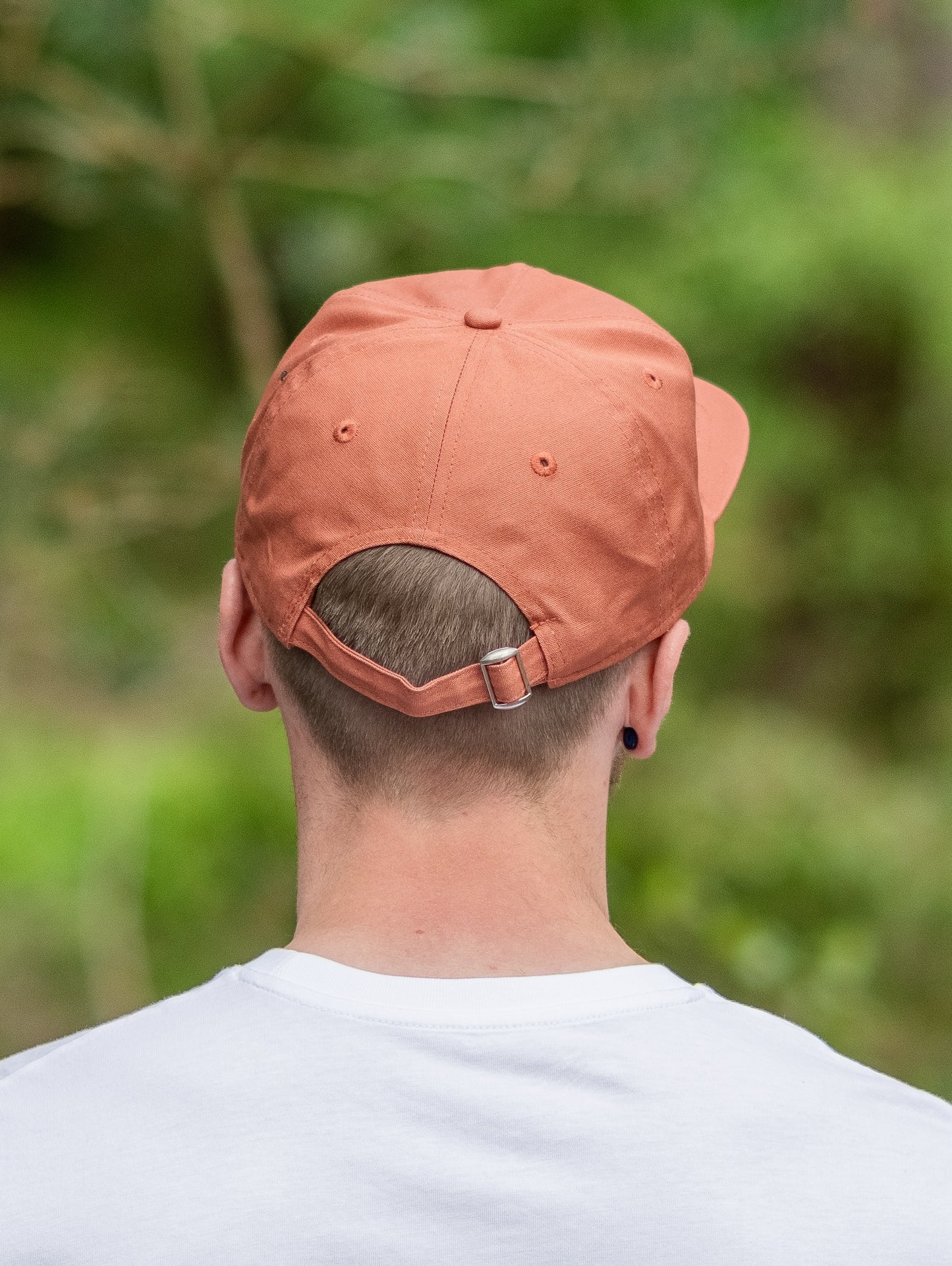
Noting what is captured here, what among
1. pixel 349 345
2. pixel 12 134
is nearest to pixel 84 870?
pixel 12 134

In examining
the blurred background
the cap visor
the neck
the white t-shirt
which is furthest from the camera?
the blurred background

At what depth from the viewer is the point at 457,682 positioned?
95 centimetres

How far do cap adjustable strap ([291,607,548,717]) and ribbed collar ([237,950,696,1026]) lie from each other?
0.19 metres

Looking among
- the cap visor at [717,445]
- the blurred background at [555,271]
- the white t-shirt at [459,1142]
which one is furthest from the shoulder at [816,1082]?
the blurred background at [555,271]

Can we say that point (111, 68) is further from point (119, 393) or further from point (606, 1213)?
point (606, 1213)

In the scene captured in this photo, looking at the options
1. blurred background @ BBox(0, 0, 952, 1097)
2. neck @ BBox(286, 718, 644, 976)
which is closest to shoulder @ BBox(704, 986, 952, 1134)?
neck @ BBox(286, 718, 644, 976)

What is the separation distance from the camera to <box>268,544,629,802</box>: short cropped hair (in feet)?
3.16

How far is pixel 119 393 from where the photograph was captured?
360 cm

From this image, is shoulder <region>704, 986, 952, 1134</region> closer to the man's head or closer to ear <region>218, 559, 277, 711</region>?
the man's head

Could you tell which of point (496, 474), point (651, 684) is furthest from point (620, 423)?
point (651, 684)

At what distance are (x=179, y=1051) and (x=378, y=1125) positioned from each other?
14cm

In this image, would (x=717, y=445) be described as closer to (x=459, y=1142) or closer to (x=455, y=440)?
(x=455, y=440)

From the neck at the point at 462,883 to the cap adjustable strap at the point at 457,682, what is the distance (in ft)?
0.25

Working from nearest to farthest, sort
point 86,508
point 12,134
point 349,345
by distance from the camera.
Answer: point 349,345
point 86,508
point 12,134
